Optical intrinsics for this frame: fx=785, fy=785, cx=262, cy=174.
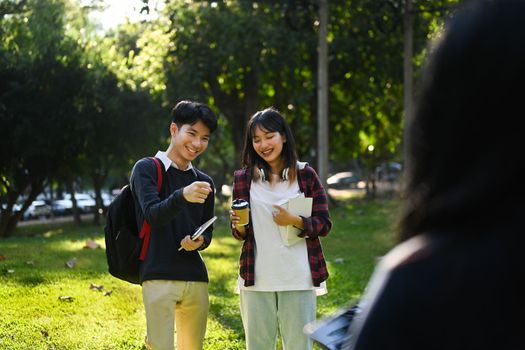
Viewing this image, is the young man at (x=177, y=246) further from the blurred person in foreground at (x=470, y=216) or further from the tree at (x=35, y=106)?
the tree at (x=35, y=106)

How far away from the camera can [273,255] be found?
4.49 m

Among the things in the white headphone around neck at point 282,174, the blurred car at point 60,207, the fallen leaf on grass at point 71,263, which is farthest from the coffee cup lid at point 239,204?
the blurred car at point 60,207

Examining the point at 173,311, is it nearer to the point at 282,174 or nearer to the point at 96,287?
the point at 282,174

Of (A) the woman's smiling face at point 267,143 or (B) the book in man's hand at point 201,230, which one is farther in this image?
(A) the woman's smiling face at point 267,143

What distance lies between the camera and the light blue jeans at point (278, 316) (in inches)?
177

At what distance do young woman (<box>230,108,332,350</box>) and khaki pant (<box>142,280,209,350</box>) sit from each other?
0.29 m

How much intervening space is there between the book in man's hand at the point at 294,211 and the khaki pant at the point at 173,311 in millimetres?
533

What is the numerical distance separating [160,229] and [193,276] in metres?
0.32

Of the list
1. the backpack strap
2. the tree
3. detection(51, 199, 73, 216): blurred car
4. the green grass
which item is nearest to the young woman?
the backpack strap

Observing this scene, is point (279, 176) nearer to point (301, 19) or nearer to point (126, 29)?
point (301, 19)

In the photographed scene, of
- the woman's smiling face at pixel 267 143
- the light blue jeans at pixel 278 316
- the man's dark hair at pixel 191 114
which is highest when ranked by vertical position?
the man's dark hair at pixel 191 114

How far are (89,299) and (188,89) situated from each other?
1424 centimetres

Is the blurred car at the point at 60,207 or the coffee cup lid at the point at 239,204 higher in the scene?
the coffee cup lid at the point at 239,204

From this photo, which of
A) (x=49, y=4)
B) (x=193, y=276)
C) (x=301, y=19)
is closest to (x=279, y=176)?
(x=193, y=276)
